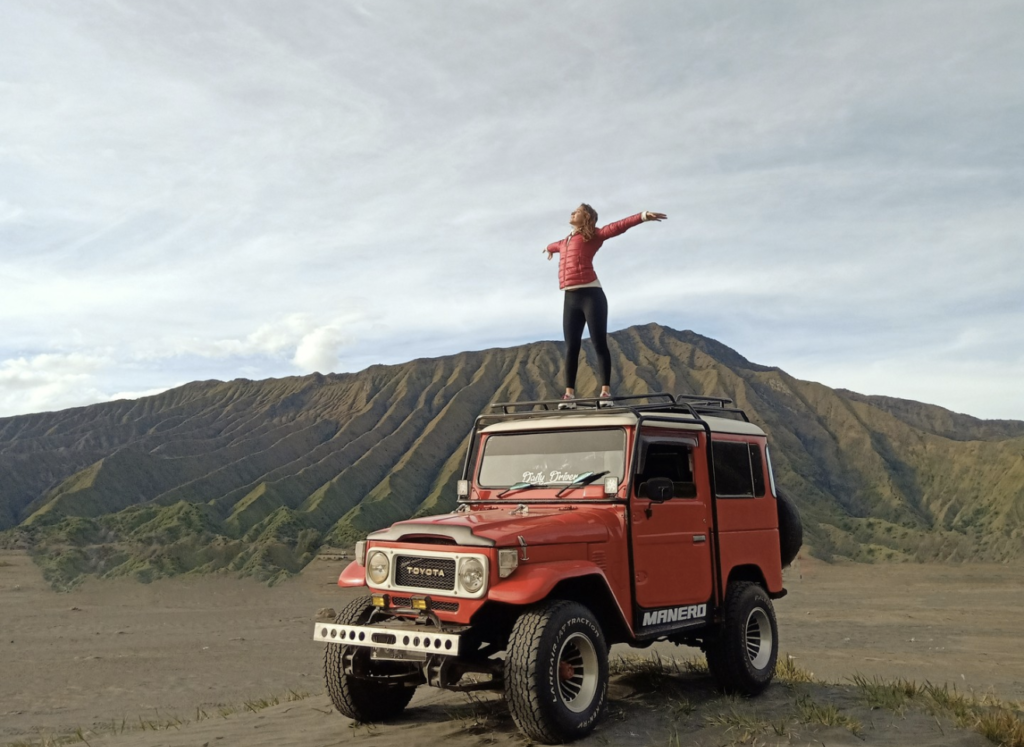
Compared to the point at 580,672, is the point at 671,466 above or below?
above

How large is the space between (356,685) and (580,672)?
1834 mm

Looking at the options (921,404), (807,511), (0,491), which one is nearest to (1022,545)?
(807,511)

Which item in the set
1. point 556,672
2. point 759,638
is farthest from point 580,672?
point 759,638

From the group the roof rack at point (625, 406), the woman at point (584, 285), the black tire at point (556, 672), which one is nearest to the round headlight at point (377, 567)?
the black tire at point (556, 672)

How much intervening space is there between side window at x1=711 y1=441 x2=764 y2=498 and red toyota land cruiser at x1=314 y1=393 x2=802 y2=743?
0.06 feet

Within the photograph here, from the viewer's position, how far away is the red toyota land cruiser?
19.7 feet

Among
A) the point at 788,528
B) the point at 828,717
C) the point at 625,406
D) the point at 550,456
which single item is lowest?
the point at 828,717

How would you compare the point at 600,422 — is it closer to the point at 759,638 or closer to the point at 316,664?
the point at 759,638

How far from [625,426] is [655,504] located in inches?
26.7

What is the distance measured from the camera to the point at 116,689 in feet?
53.5

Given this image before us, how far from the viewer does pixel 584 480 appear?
23.3 feet

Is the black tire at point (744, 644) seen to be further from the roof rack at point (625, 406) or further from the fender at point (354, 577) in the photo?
the fender at point (354, 577)

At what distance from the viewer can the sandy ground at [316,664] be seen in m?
6.90

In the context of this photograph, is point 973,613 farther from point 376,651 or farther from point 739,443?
point 376,651
